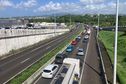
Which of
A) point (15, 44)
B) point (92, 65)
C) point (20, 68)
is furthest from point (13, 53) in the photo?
point (92, 65)

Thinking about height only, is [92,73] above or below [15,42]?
below

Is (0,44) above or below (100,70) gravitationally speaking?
above

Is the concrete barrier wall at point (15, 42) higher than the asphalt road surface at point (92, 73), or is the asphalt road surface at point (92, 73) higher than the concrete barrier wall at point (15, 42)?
the concrete barrier wall at point (15, 42)

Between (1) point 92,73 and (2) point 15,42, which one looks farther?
(2) point 15,42

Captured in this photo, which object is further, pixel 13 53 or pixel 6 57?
pixel 13 53

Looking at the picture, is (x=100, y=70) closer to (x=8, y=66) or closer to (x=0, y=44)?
(x=8, y=66)

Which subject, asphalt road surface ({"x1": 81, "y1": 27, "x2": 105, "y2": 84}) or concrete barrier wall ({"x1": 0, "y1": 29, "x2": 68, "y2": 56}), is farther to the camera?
concrete barrier wall ({"x1": 0, "y1": 29, "x2": 68, "y2": 56})

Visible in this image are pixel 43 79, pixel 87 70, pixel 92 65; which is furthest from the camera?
pixel 92 65

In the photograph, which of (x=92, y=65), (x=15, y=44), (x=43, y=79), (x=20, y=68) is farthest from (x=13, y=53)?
(x=43, y=79)

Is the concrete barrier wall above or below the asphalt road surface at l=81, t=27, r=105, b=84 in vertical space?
above

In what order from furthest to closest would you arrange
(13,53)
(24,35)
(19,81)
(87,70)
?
(24,35)
(13,53)
(87,70)
(19,81)

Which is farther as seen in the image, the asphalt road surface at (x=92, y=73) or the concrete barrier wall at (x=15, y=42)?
the concrete barrier wall at (x=15, y=42)
